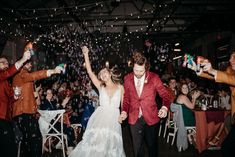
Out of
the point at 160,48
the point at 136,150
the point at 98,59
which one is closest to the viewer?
the point at 136,150

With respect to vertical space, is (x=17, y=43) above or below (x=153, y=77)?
above

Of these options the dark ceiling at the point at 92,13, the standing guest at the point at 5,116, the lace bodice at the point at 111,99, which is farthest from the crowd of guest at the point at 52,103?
the dark ceiling at the point at 92,13

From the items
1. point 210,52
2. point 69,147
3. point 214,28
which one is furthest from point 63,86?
point 210,52

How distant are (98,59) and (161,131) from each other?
36.7 ft

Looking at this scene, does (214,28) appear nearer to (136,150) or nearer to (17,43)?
(17,43)

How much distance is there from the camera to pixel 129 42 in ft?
64.5

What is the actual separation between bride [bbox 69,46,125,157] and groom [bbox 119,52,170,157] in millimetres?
302

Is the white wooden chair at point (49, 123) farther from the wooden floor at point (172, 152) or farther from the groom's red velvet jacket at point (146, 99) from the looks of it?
the groom's red velvet jacket at point (146, 99)

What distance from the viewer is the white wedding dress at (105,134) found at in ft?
12.5

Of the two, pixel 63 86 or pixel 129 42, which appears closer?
pixel 63 86

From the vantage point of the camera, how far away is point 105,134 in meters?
3.84

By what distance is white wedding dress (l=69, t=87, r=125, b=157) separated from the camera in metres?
3.82

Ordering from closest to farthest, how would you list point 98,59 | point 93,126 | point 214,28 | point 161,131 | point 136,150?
point 136,150 → point 93,126 → point 161,131 → point 214,28 → point 98,59

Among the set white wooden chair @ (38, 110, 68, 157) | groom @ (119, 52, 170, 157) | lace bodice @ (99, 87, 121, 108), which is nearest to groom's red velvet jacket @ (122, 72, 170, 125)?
groom @ (119, 52, 170, 157)
